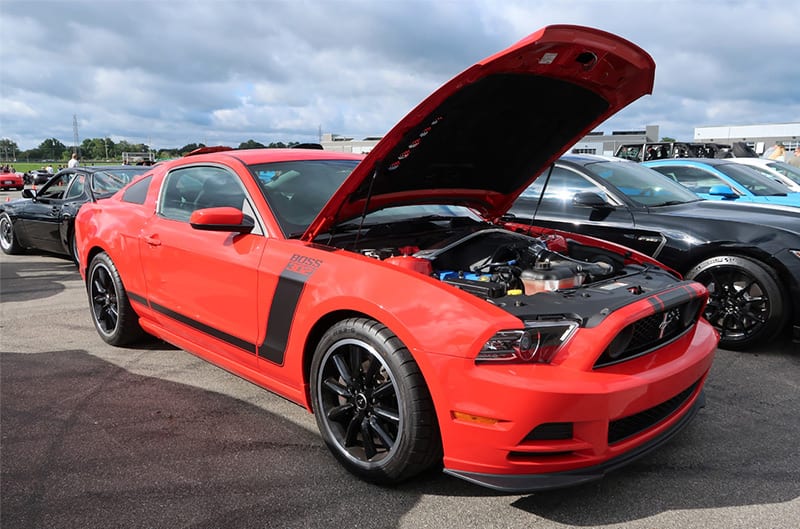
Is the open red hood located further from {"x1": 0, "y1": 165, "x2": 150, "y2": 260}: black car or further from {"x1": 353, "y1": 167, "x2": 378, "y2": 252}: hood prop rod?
{"x1": 0, "y1": 165, "x2": 150, "y2": 260}: black car

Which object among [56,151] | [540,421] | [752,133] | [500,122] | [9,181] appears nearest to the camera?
[540,421]

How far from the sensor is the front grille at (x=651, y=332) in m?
2.33

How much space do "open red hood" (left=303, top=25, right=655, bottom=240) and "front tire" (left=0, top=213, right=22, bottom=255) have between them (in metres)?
7.99

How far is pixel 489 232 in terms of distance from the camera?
3.50 m

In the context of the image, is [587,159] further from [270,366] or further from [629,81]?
[270,366]

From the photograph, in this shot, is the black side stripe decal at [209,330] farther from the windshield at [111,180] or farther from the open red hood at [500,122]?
the windshield at [111,180]

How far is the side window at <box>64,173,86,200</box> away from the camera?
777 centimetres

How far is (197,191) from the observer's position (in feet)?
12.5

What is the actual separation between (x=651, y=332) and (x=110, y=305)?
3.94 meters

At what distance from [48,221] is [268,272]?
660cm

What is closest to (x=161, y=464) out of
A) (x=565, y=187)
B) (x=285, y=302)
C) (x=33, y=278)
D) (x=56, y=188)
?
(x=285, y=302)

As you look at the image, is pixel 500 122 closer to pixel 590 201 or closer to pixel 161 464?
pixel 590 201

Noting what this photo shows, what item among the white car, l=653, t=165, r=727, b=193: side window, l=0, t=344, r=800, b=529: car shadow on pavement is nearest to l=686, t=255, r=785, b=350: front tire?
l=0, t=344, r=800, b=529: car shadow on pavement

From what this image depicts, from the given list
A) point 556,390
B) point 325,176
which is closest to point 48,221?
→ point 325,176
